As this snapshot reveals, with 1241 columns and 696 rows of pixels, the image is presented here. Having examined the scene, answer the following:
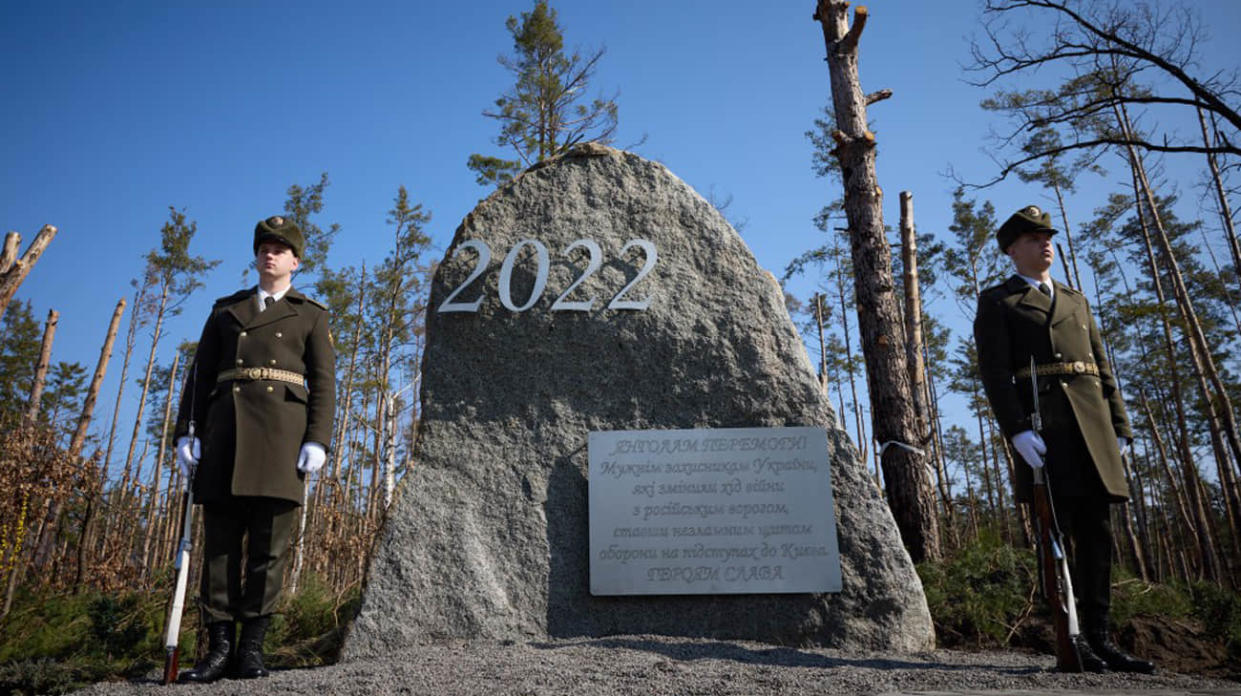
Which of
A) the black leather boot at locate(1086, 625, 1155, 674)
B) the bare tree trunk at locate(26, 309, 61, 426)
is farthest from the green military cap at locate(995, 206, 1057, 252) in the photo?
the bare tree trunk at locate(26, 309, 61, 426)

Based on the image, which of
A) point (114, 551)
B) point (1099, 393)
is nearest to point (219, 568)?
point (1099, 393)

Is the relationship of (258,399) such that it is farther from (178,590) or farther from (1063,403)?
(1063,403)

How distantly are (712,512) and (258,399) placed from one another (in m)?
2.43

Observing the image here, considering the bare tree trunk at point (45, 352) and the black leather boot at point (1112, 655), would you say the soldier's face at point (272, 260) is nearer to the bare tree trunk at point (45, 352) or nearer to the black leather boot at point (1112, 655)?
the black leather boot at point (1112, 655)

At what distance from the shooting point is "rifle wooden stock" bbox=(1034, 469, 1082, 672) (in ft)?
10.3

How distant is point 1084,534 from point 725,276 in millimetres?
2368

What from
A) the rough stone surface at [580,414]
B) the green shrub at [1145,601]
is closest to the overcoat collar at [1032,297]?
the rough stone surface at [580,414]

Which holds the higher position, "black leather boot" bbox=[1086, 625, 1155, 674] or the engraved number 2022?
the engraved number 2022

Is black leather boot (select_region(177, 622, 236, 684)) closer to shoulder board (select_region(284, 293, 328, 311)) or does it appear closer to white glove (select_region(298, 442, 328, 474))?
white glove (select_region(298, 442, 328, 474))

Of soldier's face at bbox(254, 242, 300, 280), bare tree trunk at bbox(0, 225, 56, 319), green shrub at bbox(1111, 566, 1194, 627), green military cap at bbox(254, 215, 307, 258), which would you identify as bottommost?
green shrub at bbox(1111, 566, 1194, 627)

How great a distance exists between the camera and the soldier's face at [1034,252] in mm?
3783

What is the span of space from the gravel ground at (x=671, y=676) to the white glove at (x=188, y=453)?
3.05 feet

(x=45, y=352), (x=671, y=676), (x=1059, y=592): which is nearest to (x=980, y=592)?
(x=1059, y=592)

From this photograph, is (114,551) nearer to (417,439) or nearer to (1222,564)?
(417,439)
